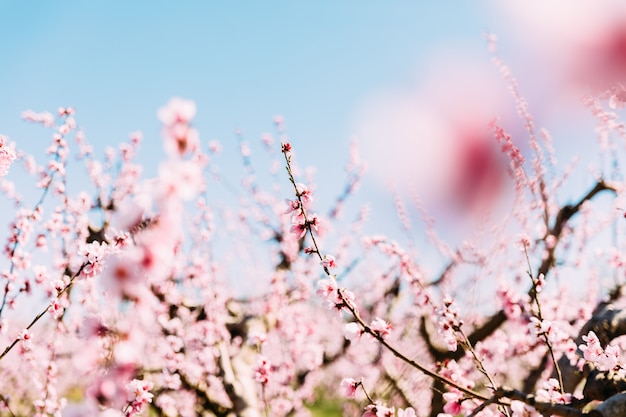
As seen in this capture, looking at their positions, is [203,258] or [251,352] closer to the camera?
[251,352]

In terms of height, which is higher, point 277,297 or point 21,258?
point 277,297

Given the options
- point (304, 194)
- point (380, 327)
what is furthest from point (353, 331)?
point (304, 194)

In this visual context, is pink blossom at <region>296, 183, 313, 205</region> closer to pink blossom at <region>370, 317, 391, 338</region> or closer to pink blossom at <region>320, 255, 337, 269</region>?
pink blossom at <region>320, 255, 337, 269</region>

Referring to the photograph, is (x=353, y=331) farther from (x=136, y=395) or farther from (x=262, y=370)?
(x=262, y=370)

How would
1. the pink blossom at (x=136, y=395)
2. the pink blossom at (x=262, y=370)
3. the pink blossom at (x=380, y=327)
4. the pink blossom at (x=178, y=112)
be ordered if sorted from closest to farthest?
the pink blossom at (x=178, y=112) → the pink blossom at (x=380, y=327) → the pink blossom at (x=136, y=395) → the pink blossom at (x=262, y=370)

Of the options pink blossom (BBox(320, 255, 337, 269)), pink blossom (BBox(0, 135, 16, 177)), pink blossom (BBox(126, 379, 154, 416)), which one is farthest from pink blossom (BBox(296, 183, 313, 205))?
pink blossom (BBox(0, 135, 16, 177))

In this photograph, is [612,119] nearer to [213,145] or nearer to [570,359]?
[570,359]

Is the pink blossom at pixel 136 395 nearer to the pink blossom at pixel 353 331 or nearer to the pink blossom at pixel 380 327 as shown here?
the pink blossom at pixel 353 331

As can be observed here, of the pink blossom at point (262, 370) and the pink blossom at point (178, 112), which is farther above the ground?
the pink blossom at point (178, 112)

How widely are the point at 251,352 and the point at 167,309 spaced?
1.68m

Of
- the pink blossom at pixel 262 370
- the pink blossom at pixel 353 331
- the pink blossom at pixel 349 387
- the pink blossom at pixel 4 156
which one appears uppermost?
the pink blossom at pixel 353 331

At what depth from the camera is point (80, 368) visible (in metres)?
1.46

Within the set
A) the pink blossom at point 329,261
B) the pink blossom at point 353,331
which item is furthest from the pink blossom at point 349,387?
the pink blossom at point 329,261

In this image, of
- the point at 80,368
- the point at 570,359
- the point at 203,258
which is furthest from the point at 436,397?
the point at 203,258
